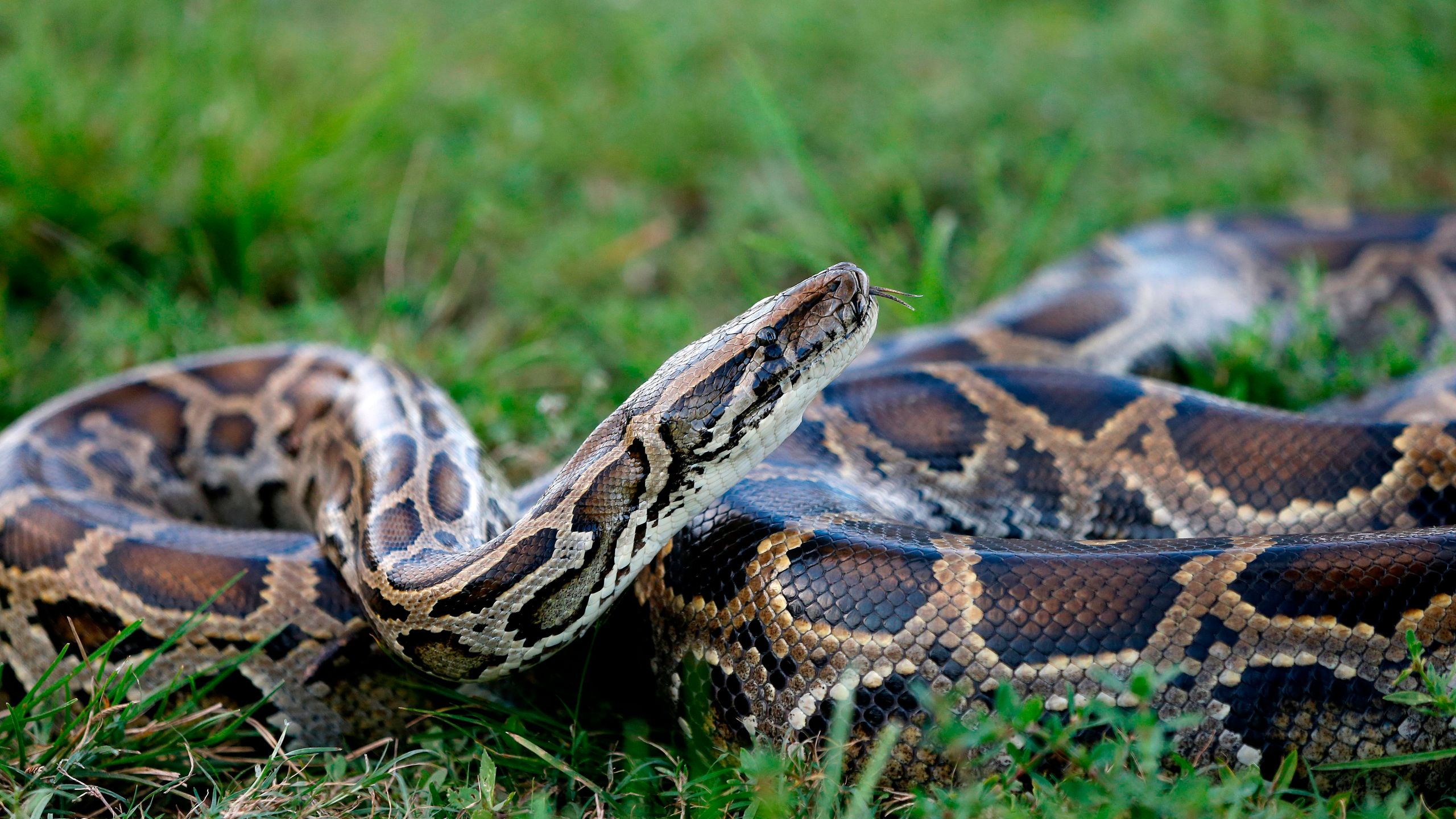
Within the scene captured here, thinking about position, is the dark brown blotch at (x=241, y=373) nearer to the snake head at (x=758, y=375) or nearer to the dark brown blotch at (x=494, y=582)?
the dark brown blotch at (x=494, y=582)

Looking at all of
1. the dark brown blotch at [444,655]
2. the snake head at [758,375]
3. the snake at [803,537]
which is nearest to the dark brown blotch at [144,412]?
the snake at [803,537]

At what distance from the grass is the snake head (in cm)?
106

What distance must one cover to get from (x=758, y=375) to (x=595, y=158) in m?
5.06

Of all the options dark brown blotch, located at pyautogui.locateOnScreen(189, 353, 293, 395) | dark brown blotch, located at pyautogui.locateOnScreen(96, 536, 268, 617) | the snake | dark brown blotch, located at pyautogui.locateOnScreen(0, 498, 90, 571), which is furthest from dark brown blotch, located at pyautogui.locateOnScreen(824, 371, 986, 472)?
dark brown blotch, located at pyautogui.locateOnScreen(0, 498, 90, 571)

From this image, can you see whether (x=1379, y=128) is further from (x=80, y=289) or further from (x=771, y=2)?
(x=80, y=289)

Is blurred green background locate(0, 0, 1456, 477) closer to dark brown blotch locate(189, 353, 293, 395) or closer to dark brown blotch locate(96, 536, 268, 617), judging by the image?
dark brown blotch locate(189, 353, 293, 395)

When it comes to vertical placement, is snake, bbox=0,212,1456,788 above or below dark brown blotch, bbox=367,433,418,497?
below

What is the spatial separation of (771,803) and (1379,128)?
27.0ft

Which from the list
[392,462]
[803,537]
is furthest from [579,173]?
[803,537]

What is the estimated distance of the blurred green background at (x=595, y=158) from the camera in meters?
6.79

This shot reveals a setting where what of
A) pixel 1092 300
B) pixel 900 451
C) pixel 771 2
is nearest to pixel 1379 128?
pixel 1092 300

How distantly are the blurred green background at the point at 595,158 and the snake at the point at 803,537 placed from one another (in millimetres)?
920

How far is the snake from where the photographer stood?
11.2 feet

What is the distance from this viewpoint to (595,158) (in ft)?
28.1
